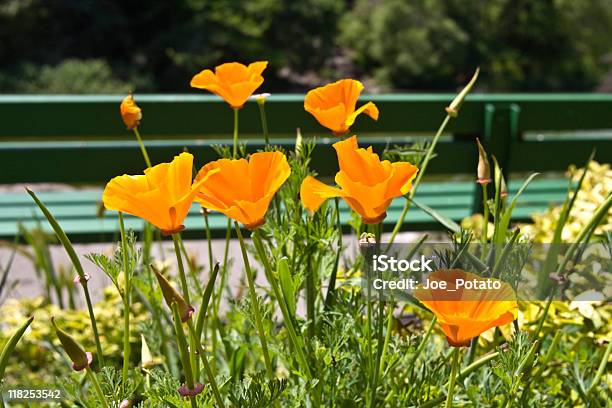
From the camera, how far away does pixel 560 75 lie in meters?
18.1

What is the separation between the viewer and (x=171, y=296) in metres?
0.66

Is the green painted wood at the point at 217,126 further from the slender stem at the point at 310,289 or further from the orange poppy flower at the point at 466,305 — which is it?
the orange poppy flower at the point at 466,305

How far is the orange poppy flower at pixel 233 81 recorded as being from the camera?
0.99m

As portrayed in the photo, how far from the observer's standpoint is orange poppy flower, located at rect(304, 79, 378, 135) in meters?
0.92

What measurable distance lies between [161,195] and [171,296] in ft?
0.31

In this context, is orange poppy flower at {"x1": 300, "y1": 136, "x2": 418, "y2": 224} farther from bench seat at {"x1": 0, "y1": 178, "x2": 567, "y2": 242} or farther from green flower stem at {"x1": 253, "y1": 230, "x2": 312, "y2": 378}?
bench seat at {"x1": 0, "y1": 178, "x2": 567, "y2": 242}

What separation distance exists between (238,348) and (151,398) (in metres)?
0.38

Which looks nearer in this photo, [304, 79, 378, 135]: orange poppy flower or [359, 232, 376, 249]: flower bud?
[359, 232, 376, 249]: flower bud

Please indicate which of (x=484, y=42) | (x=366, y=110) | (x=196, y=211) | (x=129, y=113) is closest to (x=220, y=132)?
(x=196, y=211)

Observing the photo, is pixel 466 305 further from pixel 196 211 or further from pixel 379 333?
pixel 196 211

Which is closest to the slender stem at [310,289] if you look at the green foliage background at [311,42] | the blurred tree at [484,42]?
the green foliage background at [311,42]

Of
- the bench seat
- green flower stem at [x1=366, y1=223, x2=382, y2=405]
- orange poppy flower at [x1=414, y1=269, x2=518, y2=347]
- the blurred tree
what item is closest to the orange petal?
green flower stem at [x1=366, y1=223, x2=382, y2=405]

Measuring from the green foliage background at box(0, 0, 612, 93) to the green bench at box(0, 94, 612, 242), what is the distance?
1059 centimetres

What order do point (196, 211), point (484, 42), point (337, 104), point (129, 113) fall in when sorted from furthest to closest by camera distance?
point (484, 42) → point (196, 211) → point (129, 113) → point (337, 104)
